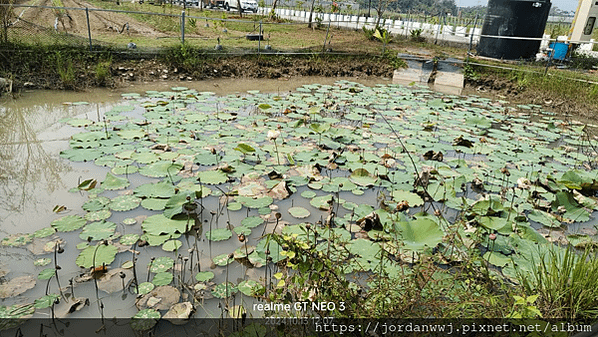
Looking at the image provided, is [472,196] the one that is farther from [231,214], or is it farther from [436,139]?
[231,214]

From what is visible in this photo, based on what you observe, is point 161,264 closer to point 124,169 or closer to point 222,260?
point 222,260

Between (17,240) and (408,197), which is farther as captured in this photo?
(408,197)

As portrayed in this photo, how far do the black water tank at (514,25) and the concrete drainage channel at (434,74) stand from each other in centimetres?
222

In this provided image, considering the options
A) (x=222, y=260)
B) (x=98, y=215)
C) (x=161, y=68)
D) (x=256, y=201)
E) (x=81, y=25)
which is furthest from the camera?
(x=81, y=25)

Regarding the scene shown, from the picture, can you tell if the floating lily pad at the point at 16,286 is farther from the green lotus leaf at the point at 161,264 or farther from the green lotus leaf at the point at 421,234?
the green lotus leaf at the point at 421,234

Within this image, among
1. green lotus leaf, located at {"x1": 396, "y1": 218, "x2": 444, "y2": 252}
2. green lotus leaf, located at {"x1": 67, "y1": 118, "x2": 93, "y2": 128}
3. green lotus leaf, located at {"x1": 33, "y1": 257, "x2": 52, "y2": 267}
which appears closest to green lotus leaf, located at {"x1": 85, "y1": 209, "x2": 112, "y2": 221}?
green lotus leaf, located at {"x1": 33, "y1": 257, "x2": 52, "y2": 267}

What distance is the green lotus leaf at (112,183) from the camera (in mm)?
3142

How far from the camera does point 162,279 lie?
7.16ft

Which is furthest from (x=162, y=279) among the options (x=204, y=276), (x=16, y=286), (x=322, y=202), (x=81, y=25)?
(x=81, y=25)

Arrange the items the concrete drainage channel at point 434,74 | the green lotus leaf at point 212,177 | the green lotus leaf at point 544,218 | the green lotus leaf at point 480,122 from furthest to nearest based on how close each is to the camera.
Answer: the concrete drainage channel at point 434,74 < the green lotus leaf at point 480,122 < the green lotus leaf at point 212,177 < the green lotus leaf at point 544,218

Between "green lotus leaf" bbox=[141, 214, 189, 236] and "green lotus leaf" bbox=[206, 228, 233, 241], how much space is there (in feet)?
0.57

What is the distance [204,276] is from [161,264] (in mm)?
278

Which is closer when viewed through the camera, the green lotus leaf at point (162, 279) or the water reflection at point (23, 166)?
the green lotus leaf at point (162, 279)

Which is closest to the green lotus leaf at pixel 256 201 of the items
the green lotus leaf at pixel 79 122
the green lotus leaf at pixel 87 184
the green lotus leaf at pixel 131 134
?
the green lotus leaf at pixel 87 184
